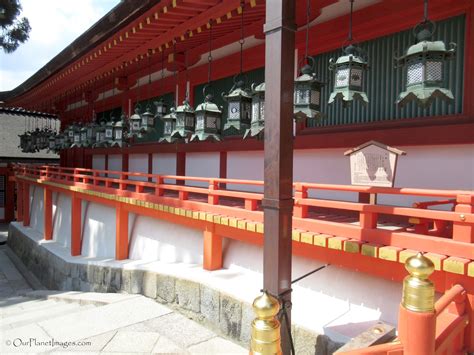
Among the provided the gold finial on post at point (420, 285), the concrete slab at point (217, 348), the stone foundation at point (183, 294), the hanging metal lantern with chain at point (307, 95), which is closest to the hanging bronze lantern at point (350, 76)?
the hanging metal lantern with chain at point (307, 95)

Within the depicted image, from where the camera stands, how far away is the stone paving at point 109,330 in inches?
174

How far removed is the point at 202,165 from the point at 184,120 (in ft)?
6.88

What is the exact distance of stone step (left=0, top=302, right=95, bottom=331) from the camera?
19.3 ft

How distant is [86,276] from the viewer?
8.17 meters

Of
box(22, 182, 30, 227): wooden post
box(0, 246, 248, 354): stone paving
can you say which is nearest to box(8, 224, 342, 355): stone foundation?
box(0, 246, 248, 354): stone paving

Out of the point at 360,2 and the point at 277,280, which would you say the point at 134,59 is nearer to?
the point at 360,2

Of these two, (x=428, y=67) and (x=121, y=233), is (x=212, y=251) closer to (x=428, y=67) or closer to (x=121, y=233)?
(x=121, y=233)

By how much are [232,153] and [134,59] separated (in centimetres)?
305

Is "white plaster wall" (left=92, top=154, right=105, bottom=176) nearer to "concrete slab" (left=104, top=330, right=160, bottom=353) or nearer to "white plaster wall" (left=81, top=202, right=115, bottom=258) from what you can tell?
"white plaster wall" (left=81, top=202, right=115, bottom=258)

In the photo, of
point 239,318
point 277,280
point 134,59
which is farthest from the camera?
point 134,59

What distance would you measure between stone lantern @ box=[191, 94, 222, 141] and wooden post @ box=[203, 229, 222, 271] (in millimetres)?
1474

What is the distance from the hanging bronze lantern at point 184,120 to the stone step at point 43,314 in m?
3.42

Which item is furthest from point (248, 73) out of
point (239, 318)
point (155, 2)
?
point (239, 318)

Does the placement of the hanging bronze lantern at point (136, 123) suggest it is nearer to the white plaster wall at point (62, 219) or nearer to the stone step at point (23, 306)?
the stone step at point (23, 306)
